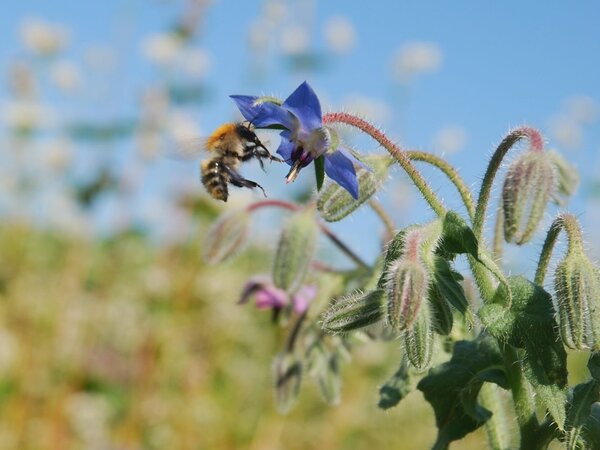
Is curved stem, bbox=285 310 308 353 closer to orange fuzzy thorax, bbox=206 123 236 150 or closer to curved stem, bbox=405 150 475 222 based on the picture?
orange fuzzy thorax, bbox=206 123 236 150

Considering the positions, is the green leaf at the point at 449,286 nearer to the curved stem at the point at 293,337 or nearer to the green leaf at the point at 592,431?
the green leaf at the point at 592,431

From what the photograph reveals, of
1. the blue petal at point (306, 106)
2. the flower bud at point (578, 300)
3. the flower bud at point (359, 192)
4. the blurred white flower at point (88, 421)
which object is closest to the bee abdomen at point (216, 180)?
the flower bud at point (359, 192)

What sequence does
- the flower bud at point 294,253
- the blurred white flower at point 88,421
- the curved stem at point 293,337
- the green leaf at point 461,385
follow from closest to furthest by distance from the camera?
the green leaf at point 461,385, the flower bud at point 294,253, the curved stem at point 293,337, the blurred white flower at point 88,421

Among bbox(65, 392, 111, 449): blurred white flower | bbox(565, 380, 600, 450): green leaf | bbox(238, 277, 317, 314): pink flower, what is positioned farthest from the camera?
bbox(65, 392, 111, 449): blurred white flower

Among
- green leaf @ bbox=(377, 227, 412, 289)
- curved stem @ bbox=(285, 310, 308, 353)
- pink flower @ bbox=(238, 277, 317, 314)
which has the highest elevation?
pink flower @ bbox=(238, 277, 317, 314)

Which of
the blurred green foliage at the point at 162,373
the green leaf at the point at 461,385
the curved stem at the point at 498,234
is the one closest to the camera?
the green leaf at the point at 461,385

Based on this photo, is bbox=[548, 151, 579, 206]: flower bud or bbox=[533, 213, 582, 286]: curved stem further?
bbox=[548, 151, 579, 206]: flower bud

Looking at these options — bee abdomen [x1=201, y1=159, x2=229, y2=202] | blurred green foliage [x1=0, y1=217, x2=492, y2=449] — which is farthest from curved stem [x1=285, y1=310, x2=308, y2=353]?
blurred green foliage [x1=0, y1=217, x2=492, y2=449]
